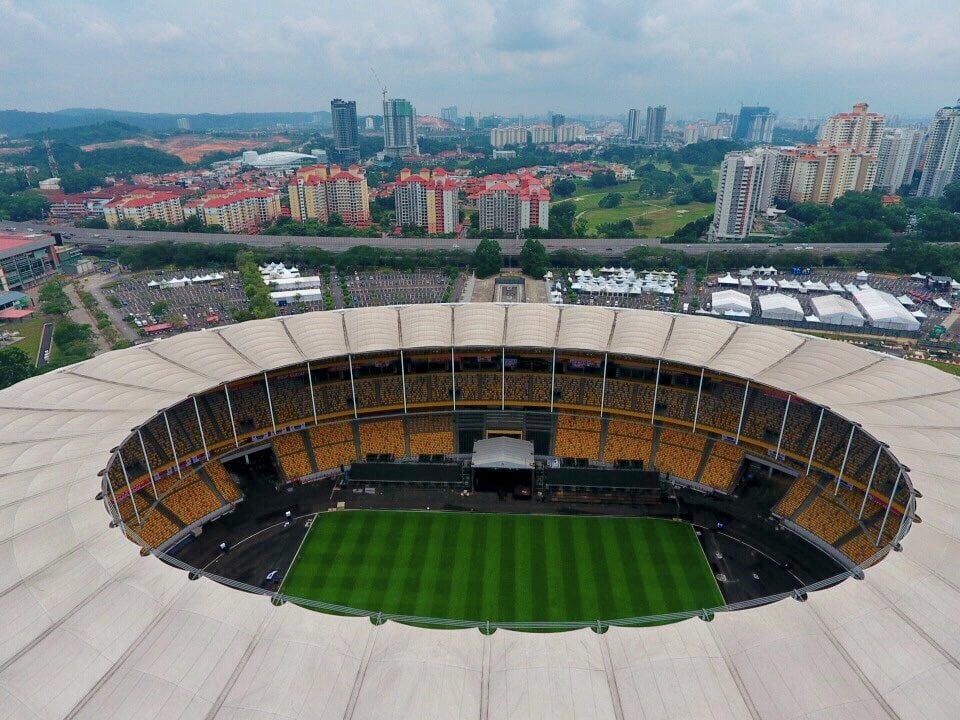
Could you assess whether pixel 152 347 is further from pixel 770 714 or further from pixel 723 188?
pixel 723 188

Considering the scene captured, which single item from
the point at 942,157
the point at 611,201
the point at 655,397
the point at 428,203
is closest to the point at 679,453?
the point at 655,397

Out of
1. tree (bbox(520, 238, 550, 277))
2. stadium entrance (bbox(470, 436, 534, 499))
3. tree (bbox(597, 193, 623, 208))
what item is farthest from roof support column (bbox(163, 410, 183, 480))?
tree (bbox(597, 193, 623, 208))

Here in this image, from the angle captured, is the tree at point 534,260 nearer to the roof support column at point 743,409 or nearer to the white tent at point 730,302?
the white tent at point 730,302

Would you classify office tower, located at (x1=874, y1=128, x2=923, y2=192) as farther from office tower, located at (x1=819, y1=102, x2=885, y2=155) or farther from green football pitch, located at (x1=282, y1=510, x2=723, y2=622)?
green football pitch, located at (x1=282, y1=510, x2=723, y2=622)

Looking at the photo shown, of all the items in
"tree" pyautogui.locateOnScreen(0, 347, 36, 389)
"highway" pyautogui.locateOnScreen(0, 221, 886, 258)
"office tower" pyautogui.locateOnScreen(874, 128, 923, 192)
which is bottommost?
"highway" pyautogui.locateOnScreen(0, 221, 886, 258)

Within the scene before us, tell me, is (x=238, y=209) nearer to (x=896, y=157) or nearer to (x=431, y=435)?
(x=431, y=435)

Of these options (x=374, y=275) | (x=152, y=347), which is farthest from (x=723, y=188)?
Answer: (x=152, y=347)
